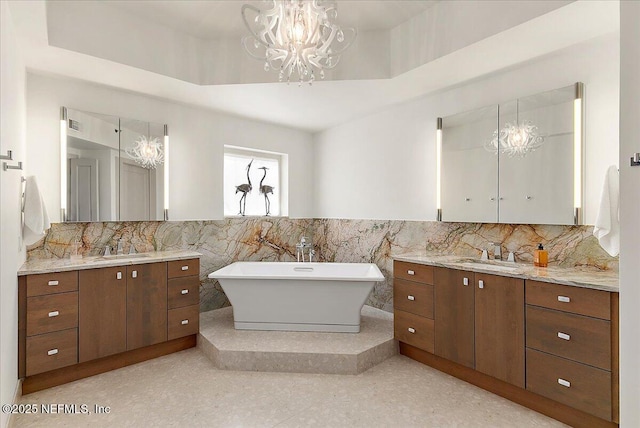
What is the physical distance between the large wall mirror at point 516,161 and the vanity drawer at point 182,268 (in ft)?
8.30

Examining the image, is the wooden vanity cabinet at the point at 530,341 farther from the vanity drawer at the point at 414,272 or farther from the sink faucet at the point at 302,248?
the sink faucet at the point at 302,248

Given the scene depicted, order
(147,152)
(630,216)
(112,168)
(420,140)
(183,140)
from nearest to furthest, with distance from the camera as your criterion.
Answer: (630,216) < (112,168) < (147,152) < (420,140) < (183,140)

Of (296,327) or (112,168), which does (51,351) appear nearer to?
(112,168)

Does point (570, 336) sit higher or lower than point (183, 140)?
lower

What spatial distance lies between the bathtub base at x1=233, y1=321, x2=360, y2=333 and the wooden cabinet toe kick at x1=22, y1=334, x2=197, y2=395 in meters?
0.53

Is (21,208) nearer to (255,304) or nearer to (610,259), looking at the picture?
(255,304)

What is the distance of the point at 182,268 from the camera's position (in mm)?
3129

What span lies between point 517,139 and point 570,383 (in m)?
1.83

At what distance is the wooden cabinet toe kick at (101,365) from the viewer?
2.41m

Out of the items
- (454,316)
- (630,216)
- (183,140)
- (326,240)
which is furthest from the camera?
(326,240)

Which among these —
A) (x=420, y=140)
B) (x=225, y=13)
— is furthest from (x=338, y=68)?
(x=420, y=140)

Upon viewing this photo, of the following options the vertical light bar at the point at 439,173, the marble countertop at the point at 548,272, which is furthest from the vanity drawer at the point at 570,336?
the vertical light bar at the point at 439,173

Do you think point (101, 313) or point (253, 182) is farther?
point (253, 182)

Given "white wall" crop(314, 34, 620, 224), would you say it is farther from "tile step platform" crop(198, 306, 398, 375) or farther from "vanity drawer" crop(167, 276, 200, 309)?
"vanity drawer" crop(167, 276, 200, 309)
